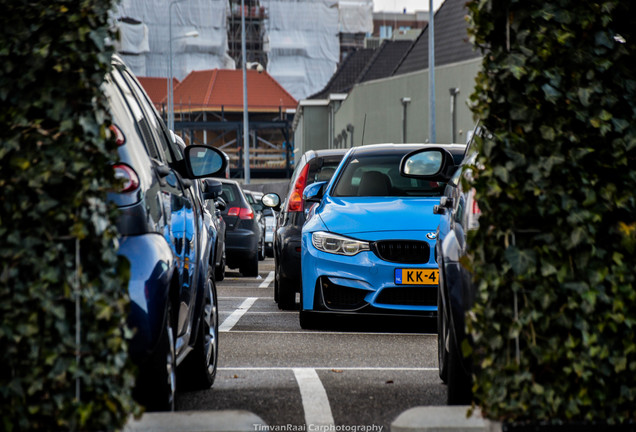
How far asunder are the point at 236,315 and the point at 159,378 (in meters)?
7.03

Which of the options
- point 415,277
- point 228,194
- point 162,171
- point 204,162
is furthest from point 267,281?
point 162,171

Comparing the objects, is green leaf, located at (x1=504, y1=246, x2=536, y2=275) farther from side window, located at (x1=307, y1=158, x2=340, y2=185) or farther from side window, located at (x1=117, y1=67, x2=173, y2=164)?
side window, located at (x1=307, y1=158, x2=340, y2=185)

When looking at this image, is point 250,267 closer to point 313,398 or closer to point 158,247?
point 313,398

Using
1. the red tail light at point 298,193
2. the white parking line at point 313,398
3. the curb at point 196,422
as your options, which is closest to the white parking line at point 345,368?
the white parking line at point 313,398

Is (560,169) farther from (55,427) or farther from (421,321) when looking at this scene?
(421,321)

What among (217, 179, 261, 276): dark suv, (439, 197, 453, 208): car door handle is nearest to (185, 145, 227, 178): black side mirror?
(439, 197, 453, 208): car door handle

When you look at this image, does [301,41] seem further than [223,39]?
Yes

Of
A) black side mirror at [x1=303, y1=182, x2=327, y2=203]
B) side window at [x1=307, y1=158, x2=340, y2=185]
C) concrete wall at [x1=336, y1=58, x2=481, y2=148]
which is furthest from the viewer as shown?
concrete wall at [x1=336, y1=58, x2=481, y2=148]

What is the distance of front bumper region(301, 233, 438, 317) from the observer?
9445 millimetres

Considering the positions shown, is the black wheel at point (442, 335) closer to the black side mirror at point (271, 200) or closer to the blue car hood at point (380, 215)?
the blue car hood at point (380, 215)

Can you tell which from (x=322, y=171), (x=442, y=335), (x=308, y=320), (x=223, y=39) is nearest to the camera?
(x=442, y=335)

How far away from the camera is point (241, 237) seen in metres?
19.3

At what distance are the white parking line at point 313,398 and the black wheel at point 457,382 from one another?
58 centimetres

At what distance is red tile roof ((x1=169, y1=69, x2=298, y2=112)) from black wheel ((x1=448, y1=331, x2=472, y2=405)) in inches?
3871
